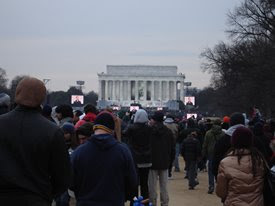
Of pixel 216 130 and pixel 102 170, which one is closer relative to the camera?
pixel 102 170

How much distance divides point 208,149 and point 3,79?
343 feet

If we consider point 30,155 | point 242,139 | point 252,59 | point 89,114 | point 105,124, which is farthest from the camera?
point 252,59

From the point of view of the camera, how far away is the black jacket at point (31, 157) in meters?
4.84

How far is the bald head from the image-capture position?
5.02m

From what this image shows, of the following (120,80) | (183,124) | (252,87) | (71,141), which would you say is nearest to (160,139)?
(71,141)

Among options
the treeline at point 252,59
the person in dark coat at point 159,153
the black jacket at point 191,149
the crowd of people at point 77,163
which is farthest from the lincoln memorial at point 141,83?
the crowd of people at point 77,163

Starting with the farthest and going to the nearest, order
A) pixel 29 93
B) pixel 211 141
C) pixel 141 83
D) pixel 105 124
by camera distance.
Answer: pixel 141 83
pixel 211 141
pixel 105 124
pixel 29 93

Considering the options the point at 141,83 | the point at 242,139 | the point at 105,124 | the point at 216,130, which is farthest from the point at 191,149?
the point at 141,83

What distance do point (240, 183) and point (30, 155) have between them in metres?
2.83

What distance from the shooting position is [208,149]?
675 inches

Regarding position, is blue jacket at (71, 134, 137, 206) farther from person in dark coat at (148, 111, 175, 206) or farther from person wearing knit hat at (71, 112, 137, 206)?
person in dark coat at (148, 111, 175, 206)

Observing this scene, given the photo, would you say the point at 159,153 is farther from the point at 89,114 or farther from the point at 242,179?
the point at 242,179

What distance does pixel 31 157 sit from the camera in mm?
4930

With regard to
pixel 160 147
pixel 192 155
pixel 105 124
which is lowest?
pixel 192 155
